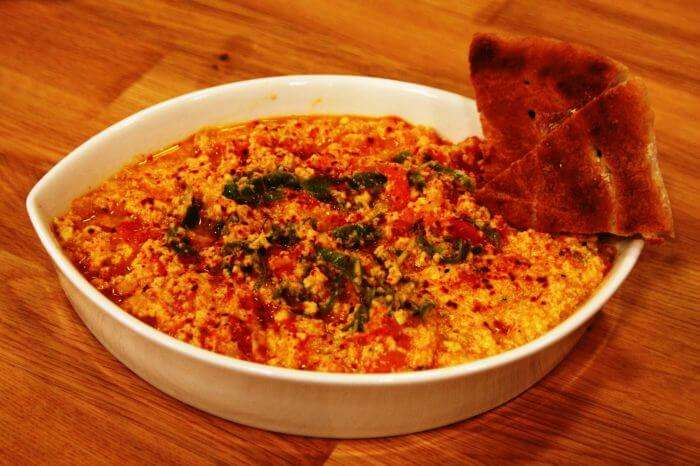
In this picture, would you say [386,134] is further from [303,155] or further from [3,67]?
[3,67]

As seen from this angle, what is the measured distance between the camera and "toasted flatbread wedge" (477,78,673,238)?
2525 mm

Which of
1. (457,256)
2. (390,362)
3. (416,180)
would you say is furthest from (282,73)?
(390,362)

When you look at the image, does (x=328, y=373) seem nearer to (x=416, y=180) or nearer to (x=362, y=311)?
(x=362, y=311)

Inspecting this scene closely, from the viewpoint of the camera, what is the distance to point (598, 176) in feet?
8.52

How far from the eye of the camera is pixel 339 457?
2266 millimetres

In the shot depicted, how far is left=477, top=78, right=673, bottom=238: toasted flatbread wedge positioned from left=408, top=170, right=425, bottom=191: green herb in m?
0.26

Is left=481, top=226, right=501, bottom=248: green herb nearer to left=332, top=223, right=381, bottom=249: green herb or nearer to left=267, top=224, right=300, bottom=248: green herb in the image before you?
left=332, top=223, right=381, bottom=249: green herb

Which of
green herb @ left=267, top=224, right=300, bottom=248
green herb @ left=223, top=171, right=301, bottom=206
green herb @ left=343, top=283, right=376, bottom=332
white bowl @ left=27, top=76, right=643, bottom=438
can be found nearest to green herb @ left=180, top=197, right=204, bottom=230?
green herb @ left=223, top=171, right=301, bottom=206

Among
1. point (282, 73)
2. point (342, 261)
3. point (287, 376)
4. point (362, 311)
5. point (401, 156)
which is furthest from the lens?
point (282, 73)

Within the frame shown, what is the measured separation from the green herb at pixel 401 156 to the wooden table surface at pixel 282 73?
807 millimetres

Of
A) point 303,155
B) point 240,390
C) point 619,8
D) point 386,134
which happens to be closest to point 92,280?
point 240,390

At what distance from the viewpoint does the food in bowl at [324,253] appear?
2.31 metres

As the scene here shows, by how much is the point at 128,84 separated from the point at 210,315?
5.49ft

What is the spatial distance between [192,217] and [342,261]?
0.56 meters
